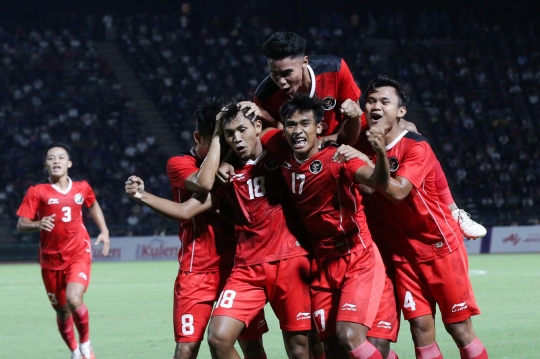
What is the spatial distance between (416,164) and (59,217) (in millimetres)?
5688

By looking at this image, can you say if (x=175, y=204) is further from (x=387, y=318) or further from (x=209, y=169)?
(x=387, y=318)

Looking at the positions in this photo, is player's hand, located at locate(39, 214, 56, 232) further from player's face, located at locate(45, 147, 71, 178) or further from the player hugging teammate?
the player hugging teammate

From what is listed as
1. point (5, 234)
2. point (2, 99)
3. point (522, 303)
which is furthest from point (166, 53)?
point (522, 303)

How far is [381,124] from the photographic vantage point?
21.7ft

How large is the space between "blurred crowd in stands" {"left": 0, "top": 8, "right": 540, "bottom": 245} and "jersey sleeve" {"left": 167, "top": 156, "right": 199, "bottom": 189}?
18.7 metres

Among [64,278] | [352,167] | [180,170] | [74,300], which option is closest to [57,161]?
[64,278]

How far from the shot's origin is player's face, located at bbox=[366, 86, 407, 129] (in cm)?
661

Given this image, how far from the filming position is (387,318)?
6562 mm

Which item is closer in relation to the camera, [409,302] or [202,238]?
[409,302]

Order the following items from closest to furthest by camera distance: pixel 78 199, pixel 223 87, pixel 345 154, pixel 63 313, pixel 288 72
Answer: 1. pixel 345 154
2. pixel 288 72
3. pixel 63 313
4. pixel 78 199
5. pixel 223 87

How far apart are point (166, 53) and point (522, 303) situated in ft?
76.2

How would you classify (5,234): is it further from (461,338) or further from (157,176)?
(461,338)

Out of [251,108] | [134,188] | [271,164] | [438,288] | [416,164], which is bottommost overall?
[438,288]

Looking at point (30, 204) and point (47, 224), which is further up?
point (30, 204)
